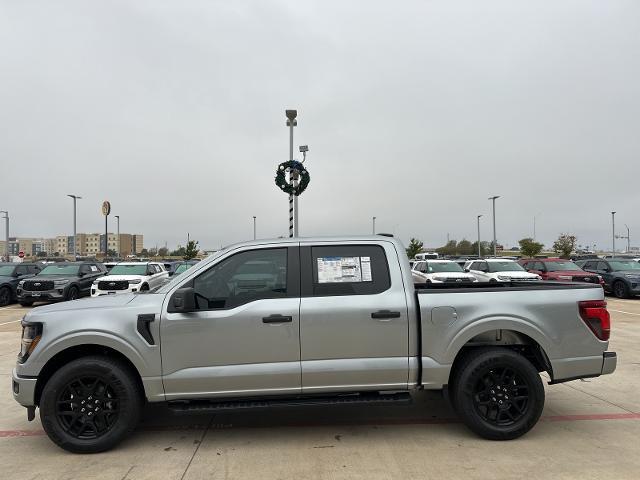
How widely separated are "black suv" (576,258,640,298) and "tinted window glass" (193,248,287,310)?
18.1m

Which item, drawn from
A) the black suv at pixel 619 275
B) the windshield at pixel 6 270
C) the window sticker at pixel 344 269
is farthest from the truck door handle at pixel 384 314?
the windshield at pixel 6 270

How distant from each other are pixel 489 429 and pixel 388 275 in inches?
65.3

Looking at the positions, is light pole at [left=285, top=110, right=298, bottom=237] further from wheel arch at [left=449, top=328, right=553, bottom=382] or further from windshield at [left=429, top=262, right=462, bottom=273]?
wheel arch at [left=449, top=328, right=553, bottom=382]

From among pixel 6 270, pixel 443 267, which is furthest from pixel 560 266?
pixel 6 270

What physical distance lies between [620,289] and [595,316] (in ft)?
55.3

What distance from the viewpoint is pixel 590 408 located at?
5.29 metres

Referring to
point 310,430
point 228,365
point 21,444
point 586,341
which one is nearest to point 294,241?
point 228,365

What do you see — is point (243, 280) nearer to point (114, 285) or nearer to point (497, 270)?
→ point (114, 285)

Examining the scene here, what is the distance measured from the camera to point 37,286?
16.0 metres

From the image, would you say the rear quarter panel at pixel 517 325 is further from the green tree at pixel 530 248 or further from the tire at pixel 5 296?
the green tree at pixel 530 248

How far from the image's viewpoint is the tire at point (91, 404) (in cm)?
414

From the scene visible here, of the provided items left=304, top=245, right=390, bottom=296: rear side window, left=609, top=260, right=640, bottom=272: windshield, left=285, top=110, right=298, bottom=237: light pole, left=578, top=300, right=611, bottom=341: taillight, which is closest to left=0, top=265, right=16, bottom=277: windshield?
left=285, top=110, right=298, bottom=237: light pole

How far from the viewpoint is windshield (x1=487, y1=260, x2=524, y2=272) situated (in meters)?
17.8

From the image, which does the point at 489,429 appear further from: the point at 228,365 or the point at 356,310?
the point at 228,365
